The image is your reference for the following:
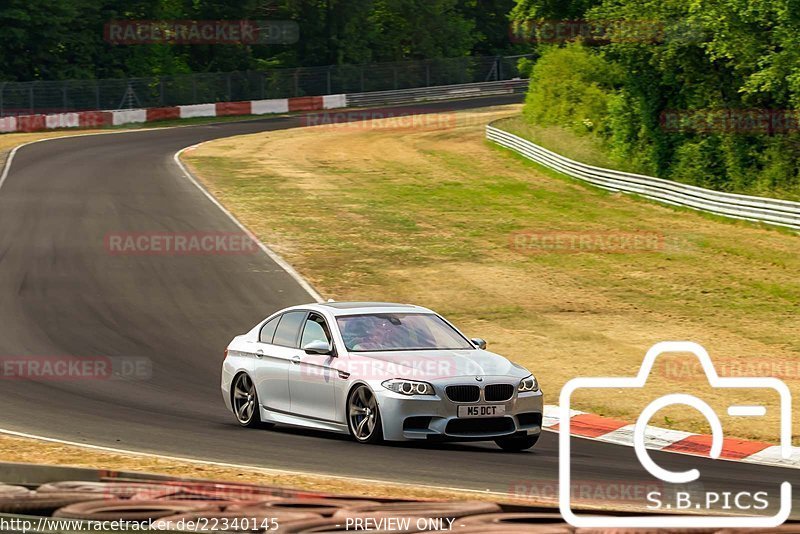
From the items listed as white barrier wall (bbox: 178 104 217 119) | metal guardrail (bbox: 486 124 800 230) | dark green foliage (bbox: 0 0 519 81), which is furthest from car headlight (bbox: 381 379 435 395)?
dark green foliage (bbox: 0 0 519 81)

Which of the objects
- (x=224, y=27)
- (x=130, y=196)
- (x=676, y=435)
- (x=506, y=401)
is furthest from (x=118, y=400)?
(x=224, y=27)

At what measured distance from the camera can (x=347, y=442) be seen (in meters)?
12.5

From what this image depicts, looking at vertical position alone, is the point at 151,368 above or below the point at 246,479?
below

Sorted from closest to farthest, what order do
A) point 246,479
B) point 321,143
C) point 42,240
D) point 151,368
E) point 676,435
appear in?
1. point 246,479
2. point 676,435
3. point 151,368
4. point 42,240
5. point 321,143

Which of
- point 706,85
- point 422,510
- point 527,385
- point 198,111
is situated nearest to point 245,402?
point 527,385

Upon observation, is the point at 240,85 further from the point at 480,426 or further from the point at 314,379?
the point at 480,426

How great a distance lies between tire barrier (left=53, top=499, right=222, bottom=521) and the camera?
7516mm

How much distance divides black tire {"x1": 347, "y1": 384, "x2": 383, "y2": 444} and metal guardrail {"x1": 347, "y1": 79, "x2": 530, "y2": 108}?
63.3 metres

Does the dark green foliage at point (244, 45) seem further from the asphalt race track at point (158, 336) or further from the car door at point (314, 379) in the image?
the car door at point (314, 379)

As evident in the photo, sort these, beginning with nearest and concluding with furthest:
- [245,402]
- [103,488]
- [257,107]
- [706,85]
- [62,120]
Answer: [103,488], [245,402], [706,85], [62,120], [257,107]

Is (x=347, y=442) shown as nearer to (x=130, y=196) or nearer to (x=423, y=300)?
(x=423, y=300)

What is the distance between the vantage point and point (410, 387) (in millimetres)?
11930

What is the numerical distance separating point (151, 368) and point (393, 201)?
22920mm

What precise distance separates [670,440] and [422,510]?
6.61 m
